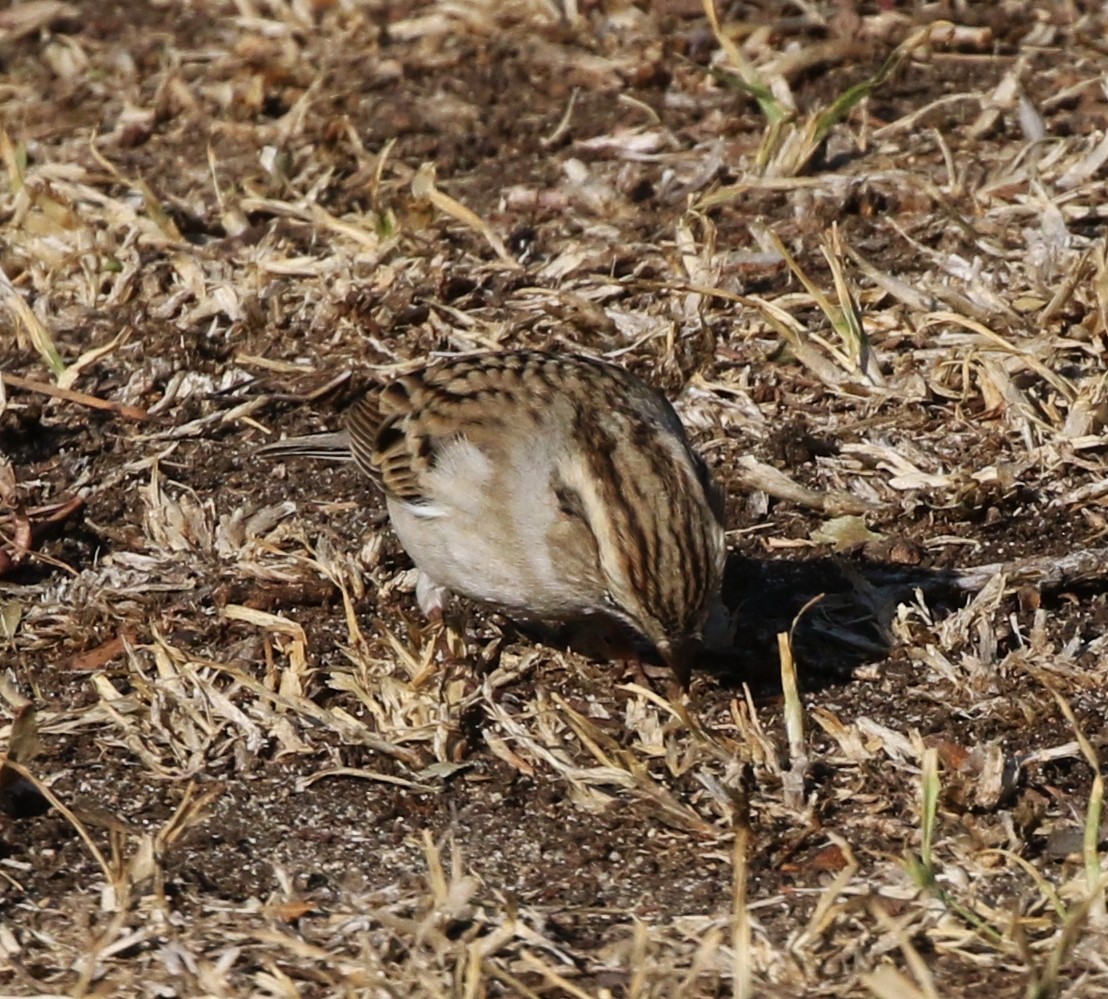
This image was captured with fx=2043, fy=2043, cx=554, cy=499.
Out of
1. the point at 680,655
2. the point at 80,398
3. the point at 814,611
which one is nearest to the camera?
the point at 680,655

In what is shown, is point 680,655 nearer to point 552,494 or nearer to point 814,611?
point 552,494

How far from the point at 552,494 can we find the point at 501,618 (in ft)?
2.92

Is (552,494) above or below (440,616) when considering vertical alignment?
above

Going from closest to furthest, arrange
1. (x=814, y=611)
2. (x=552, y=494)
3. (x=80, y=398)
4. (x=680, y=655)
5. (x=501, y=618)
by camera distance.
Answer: (x=680, y=655)
(x=552, y=494)
(x=814, y=611)
(x=501, y=618)
(x=80, y=398)

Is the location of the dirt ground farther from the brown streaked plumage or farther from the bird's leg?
the brown streaked plumage

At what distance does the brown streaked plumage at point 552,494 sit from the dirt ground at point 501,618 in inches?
14.0

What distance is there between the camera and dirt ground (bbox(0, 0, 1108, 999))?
17.4 ft

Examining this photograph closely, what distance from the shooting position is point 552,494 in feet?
20.1

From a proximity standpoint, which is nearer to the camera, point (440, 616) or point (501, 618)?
point (440, 616)

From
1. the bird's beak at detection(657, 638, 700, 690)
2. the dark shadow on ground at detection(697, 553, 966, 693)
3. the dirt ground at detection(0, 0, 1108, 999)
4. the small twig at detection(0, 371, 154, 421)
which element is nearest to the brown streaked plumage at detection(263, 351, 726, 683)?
the bird's beak at detection(657, 638, 700, 690)

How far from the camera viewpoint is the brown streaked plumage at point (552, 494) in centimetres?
573

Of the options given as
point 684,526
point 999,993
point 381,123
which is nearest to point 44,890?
point 684,526

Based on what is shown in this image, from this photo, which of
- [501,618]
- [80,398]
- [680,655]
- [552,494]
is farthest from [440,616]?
[80,398]

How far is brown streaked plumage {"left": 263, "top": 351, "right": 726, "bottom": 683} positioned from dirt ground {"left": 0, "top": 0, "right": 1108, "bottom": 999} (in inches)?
14.0
